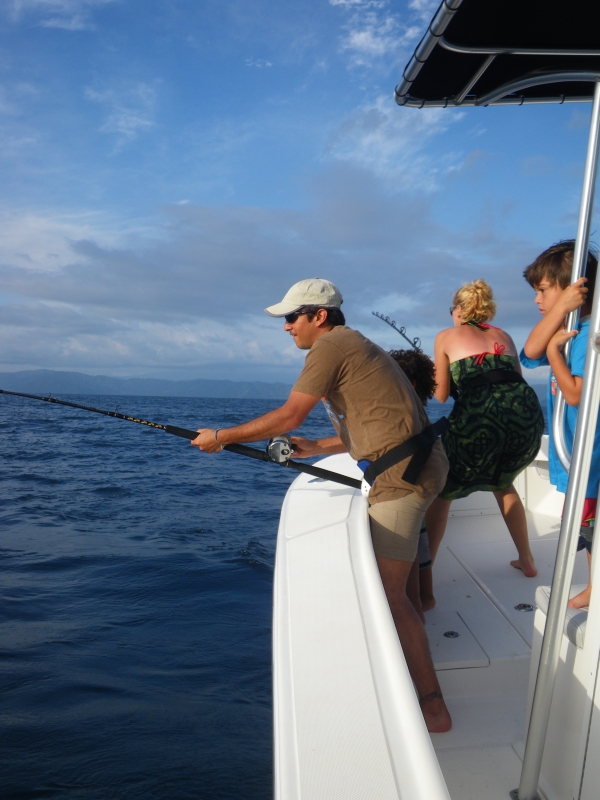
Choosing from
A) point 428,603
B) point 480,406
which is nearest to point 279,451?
point 480,406

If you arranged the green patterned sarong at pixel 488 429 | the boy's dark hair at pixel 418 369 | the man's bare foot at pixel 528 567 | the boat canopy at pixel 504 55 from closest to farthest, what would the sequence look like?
the boat canopy at pixel 504 55, the boy's dark hair at pixel 418 369, the green patterned sarong at pixel 488 429, the man's bare foot at pixel 528 567

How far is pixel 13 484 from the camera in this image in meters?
9.92

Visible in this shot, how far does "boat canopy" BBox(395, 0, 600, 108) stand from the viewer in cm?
141

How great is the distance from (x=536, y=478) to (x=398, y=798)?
11.7 ft

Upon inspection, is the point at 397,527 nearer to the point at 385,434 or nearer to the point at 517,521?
the point at 385,434

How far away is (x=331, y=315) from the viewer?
227 centimetres

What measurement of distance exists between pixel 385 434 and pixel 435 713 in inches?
37.6

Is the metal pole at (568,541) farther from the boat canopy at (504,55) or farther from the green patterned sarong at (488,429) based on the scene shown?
the green patterned sarong at (488,429)

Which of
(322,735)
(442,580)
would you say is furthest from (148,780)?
(322,735)

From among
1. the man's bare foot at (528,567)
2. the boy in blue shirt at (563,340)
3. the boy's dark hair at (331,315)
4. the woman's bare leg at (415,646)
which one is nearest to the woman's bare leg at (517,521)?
the man's bare foot at (528,567)

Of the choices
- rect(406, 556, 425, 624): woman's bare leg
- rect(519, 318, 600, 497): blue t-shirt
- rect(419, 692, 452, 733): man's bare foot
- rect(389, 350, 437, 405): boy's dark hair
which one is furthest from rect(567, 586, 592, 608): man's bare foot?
rect(389, 350, 437, 405): boy's dark hair

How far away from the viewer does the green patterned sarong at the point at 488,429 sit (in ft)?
8.87

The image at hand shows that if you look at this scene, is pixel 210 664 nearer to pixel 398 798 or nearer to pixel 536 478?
pixel 536 478

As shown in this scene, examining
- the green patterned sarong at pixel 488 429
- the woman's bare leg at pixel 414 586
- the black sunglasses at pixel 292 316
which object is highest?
the black sunglasses at pixel 292 316
